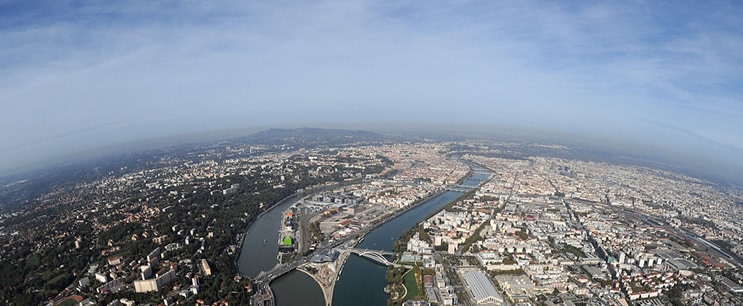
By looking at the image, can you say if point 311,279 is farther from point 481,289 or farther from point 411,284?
point 481,289

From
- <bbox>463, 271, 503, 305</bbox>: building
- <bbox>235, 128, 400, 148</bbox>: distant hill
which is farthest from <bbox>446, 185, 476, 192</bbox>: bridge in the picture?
<bbox>235, 128, 400, 148</bbox>: distant hill

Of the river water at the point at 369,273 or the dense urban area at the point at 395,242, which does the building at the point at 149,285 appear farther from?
the river water at the point at 369,273

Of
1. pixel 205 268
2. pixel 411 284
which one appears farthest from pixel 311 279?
pixel 205 268

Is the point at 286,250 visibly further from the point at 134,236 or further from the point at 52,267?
the point at 52,267

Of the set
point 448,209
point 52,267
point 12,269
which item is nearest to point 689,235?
point 448,209

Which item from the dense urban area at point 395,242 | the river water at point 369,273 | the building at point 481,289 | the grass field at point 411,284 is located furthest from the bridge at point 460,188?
the grass field at point 411,284
